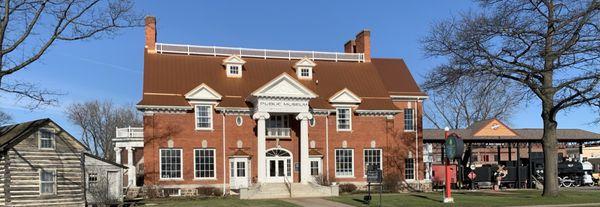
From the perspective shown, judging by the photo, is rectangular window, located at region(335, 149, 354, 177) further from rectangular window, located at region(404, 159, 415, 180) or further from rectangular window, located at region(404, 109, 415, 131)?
rectangular window, located at region(404, 109, 415, 131)

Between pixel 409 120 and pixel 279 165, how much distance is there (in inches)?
400

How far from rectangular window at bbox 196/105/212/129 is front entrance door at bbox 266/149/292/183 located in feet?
13.9

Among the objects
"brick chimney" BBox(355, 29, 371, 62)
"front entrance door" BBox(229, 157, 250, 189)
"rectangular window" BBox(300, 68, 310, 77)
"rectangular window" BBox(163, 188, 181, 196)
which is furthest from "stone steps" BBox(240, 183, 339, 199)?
"brick chimney" BBox(355, 29, 371, 62)

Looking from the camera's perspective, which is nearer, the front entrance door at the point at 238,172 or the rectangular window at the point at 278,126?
the front entrance door at the point at 238,172

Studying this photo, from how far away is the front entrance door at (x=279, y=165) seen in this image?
132ft

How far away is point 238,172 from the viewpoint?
39.7 meters

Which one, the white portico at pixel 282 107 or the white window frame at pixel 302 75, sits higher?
the white window frame at pixel 302 75

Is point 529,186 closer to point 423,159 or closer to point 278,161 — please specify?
point 423,159

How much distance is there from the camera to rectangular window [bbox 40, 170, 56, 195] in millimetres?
30625

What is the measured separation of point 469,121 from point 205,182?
127ft

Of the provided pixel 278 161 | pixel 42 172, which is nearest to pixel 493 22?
pixel 278 161

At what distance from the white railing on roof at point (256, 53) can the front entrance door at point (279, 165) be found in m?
7.79

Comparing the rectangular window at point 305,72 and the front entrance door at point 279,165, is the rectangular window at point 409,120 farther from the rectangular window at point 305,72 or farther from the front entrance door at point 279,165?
the front entrance door at point 279,165

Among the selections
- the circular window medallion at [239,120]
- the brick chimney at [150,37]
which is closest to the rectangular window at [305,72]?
the circular window medallion at [239,120]
